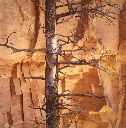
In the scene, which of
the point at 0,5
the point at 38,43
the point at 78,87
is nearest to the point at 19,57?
the point at 38,43

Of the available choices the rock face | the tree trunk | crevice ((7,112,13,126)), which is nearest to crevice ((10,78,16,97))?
the rock face

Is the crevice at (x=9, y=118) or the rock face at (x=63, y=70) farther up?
the rock face at (x=63, y=70)

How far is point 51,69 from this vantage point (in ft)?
21.9

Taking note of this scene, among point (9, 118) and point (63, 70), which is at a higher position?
point (63, 70)

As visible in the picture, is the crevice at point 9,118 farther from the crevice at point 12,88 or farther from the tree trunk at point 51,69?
the tree trunk at point 51,69

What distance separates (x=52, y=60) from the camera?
21.7ft

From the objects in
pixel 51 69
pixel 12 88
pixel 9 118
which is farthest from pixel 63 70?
pixel 51 69

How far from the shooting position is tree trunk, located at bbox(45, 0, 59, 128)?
6.45 meters

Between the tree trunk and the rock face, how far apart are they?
2.78 m

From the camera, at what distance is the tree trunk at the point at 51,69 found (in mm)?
6449

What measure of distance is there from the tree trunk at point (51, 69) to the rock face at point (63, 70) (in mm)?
2784

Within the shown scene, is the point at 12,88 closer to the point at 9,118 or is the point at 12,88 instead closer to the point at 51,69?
the point at 9,118

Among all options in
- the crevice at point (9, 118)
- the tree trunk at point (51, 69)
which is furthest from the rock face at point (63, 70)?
the tree trunk at point (51, 69)

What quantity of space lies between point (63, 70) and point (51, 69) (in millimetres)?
3861
